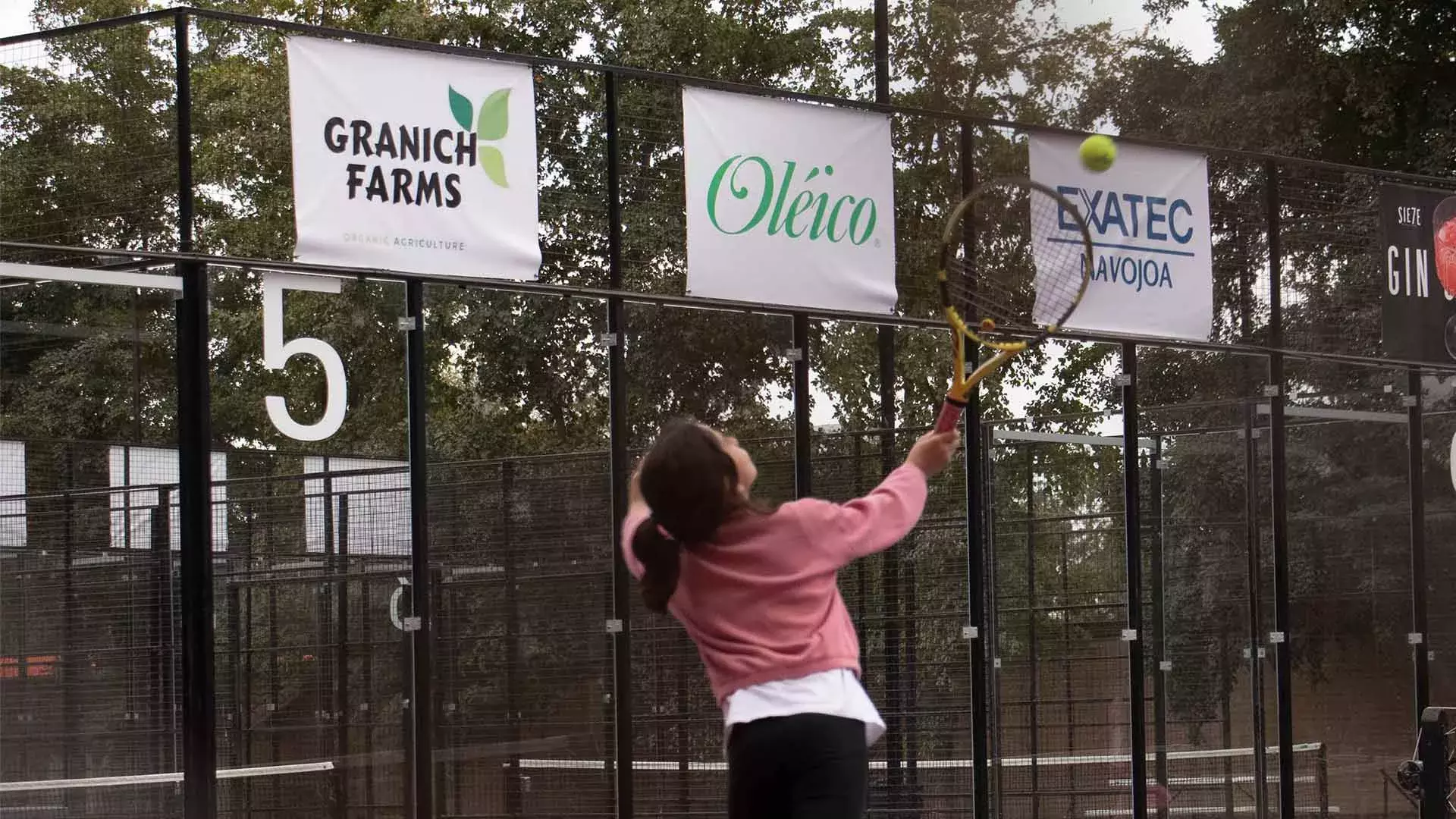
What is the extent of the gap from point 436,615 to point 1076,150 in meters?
4.61

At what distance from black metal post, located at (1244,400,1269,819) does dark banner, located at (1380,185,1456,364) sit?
4.31 feet

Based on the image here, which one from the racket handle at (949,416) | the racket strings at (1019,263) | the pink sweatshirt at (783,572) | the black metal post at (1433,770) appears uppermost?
the racket strings at (1019,263)

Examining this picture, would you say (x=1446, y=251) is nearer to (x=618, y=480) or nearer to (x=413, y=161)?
(x=618, y=480)

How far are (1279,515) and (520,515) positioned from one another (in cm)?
515

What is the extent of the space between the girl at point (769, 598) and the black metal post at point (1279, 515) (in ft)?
24.3

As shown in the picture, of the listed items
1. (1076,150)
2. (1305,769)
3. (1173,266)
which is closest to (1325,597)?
(1305,769)

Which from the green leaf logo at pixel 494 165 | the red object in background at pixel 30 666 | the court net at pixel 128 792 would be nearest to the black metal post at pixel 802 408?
the green leaf logo at pixel 494 165

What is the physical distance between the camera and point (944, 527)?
403 inches

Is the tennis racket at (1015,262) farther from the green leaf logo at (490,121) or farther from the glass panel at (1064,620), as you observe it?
the green leaf logo at (490,121)

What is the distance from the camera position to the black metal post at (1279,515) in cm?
1083

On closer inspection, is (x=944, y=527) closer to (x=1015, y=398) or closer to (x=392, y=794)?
(x=392, y=794)

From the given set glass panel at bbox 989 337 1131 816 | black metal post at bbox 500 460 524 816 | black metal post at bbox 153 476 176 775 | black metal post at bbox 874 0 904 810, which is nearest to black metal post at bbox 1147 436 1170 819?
glass panel at bbox 989 337 1131 816

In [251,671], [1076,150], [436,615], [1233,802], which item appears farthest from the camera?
[1233,802]

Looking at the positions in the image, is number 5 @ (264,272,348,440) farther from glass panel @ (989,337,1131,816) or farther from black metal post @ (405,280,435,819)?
glass panel @ (989,337,1131,816)
